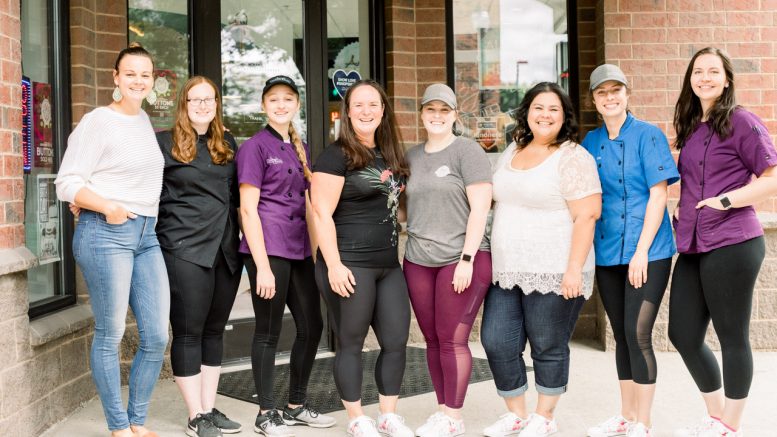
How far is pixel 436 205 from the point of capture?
4.20 metres

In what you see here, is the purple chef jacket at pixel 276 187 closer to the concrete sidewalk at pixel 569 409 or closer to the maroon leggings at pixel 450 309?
the maroon leggings at pixel 450 309

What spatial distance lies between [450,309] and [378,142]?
938 millimetres

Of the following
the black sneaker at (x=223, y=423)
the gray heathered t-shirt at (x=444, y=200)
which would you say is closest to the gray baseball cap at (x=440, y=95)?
the gray heathered t-shirt at (x=444, y=200)

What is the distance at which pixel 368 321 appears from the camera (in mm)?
4227

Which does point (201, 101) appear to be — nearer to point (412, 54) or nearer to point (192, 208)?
point (192, 208)

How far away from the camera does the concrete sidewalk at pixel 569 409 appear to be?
4.49 metres

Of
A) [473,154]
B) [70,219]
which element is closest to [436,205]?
[473,154]

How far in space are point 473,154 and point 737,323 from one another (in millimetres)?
1491

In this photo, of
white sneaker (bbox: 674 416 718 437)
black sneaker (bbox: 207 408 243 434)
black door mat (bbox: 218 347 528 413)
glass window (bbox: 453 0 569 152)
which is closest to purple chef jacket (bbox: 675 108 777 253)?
white sneaker (bbox: 674 416 718 437)

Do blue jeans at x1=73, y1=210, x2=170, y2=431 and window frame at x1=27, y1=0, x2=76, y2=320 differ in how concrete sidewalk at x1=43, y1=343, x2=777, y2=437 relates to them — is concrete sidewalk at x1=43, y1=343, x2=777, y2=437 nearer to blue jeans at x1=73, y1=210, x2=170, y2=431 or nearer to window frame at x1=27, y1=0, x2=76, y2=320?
blue jeans at x1=73, y1=210, x2=170, y2=431

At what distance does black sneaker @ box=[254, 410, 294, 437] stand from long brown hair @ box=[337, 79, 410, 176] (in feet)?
4.52

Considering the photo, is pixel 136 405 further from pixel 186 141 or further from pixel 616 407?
pixel 616 407

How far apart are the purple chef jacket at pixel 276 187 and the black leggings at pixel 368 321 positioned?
0.77 ft

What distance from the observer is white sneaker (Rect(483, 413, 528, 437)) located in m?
4.30
